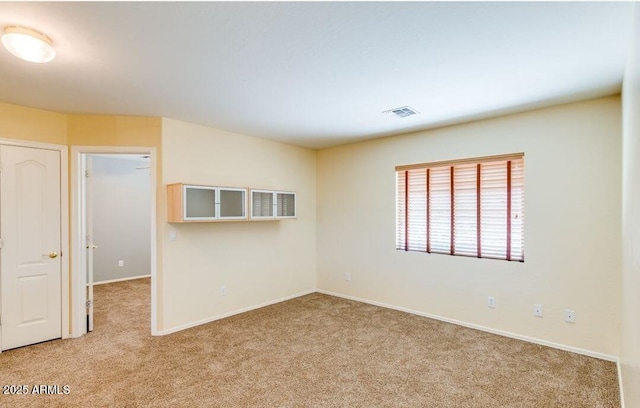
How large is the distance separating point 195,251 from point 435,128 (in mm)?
3357

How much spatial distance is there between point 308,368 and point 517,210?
2728 millimetres

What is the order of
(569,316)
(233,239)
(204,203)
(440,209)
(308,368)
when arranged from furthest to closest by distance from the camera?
(233,239) → (440,209) → (204,203) → (569,316) → (308,368)

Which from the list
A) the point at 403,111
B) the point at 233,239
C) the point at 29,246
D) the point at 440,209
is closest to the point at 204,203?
the point at 233,239

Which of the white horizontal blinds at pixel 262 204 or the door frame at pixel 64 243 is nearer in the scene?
the door frame at pixel 64 243

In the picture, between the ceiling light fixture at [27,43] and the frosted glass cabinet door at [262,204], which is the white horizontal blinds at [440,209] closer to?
the frosted glass cabinet door at [262,204]

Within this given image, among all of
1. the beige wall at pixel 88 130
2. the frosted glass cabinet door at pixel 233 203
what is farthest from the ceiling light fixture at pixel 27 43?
the frosted glass cabinet door at pixel 233 203

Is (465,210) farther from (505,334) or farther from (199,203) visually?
(199,203)

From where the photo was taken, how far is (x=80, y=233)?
3.55 meters

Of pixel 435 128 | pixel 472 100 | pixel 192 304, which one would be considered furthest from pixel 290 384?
pixel 435 128

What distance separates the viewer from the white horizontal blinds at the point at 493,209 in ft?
11.9

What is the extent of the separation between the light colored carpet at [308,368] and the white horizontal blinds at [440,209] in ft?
3.22

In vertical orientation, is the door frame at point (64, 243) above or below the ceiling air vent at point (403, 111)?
below

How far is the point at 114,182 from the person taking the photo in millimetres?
6395

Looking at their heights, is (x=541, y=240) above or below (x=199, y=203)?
below
